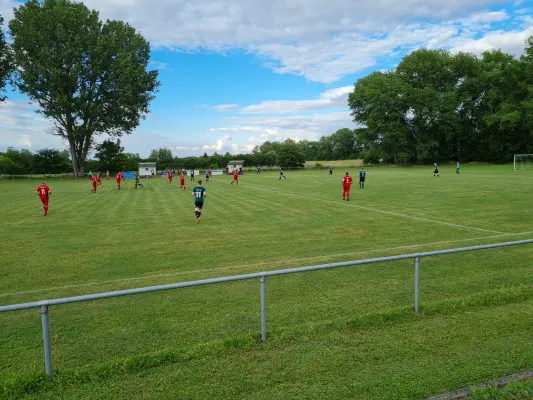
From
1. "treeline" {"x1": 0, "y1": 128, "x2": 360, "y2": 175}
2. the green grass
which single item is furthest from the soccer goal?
the green grass

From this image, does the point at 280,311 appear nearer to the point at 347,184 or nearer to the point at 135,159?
the point at 347,184

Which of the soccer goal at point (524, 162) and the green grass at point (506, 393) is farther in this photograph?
the soccer goal at point (524, 162)

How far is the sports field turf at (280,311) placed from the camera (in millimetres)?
4781

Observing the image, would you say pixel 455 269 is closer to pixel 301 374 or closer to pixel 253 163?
pixel 301 374

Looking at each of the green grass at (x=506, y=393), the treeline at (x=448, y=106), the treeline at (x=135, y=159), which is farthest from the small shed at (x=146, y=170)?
the green grass at (x=506, y=393)

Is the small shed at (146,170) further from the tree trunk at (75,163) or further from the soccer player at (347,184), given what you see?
the soccer player at (347,184)

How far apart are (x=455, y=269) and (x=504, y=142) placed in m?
85.9

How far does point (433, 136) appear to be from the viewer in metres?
85.4

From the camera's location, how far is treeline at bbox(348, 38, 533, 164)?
79500mm

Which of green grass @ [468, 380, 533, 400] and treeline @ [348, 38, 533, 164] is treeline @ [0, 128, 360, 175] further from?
green grass @ [468, 380, 533, 400]

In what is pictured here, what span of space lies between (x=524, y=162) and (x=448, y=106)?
822 inches

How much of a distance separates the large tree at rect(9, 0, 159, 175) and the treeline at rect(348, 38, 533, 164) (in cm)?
4701

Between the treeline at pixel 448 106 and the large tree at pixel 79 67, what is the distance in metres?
47.0

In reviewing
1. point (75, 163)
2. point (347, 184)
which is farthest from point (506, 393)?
point (75, 163)
